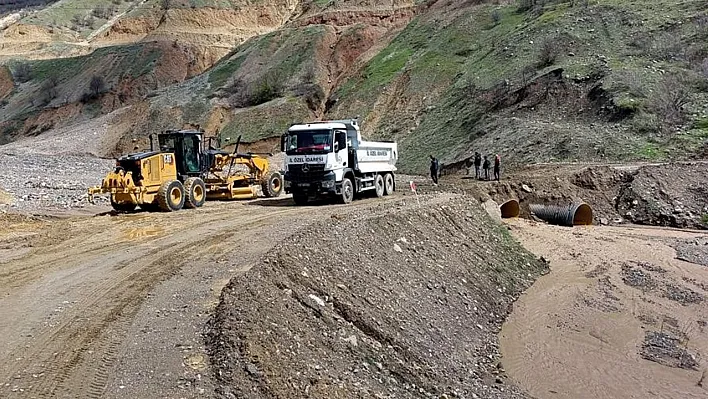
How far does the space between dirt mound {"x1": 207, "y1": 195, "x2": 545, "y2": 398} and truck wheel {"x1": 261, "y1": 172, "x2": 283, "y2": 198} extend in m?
9.41

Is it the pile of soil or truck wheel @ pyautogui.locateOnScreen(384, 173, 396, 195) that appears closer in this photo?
the pile of soil

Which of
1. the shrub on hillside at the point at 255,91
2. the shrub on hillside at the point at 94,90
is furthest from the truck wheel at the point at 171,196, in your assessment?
the shrub on hillside at the point at 94,90

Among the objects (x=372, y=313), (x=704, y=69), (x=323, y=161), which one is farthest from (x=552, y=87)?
(x=372, y=313)

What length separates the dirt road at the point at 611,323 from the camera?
10.3m

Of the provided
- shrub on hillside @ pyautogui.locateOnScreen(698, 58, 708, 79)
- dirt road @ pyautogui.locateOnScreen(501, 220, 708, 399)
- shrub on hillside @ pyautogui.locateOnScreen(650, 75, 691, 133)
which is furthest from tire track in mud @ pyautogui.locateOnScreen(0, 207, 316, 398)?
shrub on hillside @ pyautogui.locateOnScreen(698, 58, 708, 79)

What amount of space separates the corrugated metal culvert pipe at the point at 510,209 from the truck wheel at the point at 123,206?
12320 millimetres

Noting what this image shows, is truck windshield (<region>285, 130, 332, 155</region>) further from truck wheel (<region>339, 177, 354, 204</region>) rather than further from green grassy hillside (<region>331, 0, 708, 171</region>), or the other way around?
green grassy hillside (<region>331, 0, 708, 171</region>)

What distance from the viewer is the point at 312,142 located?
2033 cm

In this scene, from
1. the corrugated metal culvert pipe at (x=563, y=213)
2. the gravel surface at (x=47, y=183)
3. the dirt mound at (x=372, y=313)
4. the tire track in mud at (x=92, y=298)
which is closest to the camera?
the tire track in mud at (x=92, y=298)

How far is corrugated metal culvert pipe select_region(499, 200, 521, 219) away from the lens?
23.0m

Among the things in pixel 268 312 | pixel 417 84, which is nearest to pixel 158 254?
pixel 268 312

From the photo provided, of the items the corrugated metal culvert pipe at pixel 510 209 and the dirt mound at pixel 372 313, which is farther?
the corrugated metal culvert pipe at pixel 510 209

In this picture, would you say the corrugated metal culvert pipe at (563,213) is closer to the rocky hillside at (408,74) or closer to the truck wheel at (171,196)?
the rocky hillside at (408,74)

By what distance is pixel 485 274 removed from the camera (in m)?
14.6
